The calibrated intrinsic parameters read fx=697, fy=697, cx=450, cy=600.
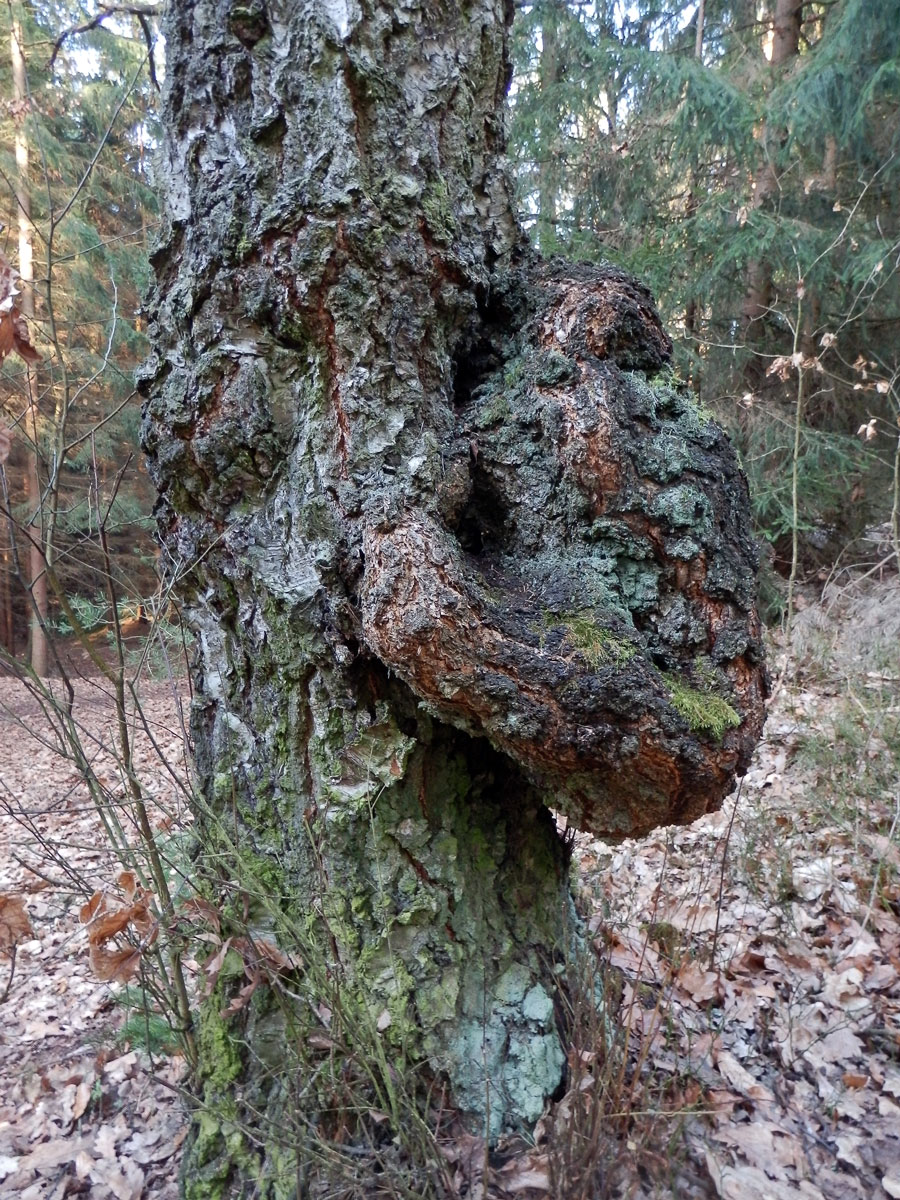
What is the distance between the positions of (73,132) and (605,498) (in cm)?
1236

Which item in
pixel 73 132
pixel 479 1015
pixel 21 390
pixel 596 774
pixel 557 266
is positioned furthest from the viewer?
pixel 73 132

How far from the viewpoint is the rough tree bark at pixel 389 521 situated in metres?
1.47

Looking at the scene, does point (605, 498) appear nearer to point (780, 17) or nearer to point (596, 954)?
point (596, 954)

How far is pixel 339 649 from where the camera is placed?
1529 mm

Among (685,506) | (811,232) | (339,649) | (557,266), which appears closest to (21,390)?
(339,649)

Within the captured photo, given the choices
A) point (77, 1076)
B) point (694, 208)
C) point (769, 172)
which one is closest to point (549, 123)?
point (694, 208)

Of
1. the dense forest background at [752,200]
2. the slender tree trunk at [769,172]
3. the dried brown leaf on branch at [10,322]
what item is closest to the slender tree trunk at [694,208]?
the dense forest background at [752,200]

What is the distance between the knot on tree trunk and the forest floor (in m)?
0.59

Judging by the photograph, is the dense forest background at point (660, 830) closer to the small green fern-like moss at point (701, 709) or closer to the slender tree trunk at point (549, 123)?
the slender tree trunk at point (549, 123)

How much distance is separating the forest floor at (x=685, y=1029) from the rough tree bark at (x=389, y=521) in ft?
0.78

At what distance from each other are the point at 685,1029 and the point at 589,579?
1.31 metres

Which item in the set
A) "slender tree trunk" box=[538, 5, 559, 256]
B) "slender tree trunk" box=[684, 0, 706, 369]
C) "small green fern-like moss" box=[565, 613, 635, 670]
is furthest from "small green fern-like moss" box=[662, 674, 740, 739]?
"slender tree trunk" box=[538, 5, 559, 256]

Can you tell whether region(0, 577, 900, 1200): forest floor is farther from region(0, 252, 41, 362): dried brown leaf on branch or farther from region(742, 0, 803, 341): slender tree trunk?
region(742, 0, 803, 341): slender tree trunk

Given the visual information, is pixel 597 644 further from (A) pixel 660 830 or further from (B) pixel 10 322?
(A) pixel 660 830
